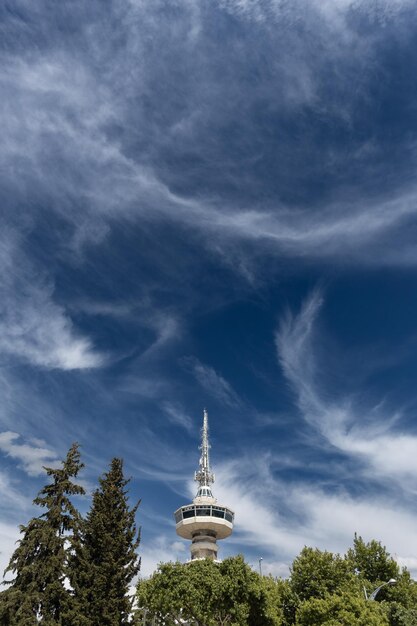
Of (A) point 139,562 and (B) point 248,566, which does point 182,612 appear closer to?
(B) point 248,566

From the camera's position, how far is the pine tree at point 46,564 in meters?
29.0

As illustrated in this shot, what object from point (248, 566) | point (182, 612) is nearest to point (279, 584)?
point (248, 566)

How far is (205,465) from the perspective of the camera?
427 feet

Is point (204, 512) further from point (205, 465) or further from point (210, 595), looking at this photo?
point (210, 595)

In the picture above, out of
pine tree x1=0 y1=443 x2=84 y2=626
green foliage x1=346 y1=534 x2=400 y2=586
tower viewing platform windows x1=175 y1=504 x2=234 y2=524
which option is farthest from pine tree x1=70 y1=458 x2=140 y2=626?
tower viewing platform windows x1=175 y1=504 x2=234 y2=524

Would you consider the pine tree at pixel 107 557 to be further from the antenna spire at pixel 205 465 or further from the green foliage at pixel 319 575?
the antenna spire at pixel 205 465

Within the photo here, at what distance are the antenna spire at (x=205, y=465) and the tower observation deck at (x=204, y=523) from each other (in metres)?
1.97

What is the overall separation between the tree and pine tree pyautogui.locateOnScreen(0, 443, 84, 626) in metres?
17.5

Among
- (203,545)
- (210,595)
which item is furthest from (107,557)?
(203,545)

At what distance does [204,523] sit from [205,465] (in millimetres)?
17762

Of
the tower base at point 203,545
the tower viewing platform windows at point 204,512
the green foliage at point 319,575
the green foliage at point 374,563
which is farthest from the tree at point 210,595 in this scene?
the tower base at point 203,545

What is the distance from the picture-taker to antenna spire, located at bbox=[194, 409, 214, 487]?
411ft

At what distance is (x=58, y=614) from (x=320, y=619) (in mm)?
23971

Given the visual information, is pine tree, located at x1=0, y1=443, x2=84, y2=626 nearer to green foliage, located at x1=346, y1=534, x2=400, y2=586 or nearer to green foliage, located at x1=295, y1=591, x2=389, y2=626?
green foliage, located at x1=295, y1=591, x2=389, y2=626
